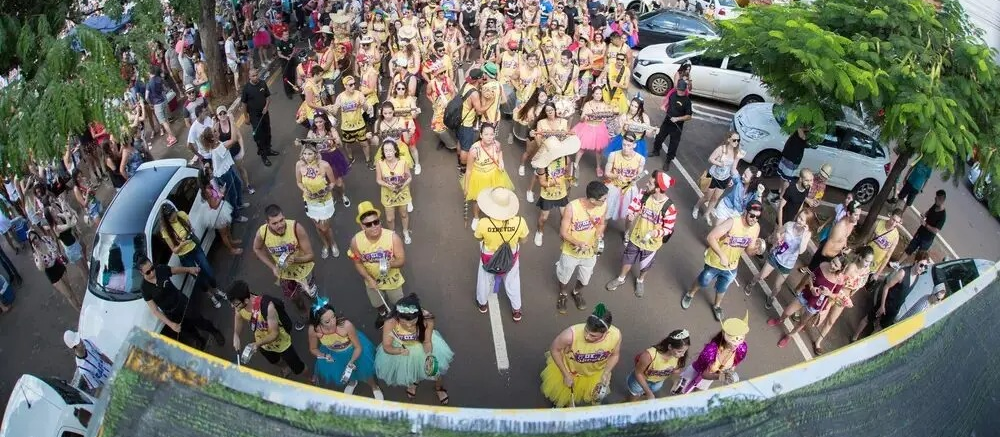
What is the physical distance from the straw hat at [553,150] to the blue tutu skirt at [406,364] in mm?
3210

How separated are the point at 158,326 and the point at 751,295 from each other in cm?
765

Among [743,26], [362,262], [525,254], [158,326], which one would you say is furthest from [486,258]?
[743,26]

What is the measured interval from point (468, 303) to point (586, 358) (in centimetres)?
279

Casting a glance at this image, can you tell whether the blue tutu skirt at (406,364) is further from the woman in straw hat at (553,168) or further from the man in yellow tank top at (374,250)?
the woman in straw hat at (553,168)

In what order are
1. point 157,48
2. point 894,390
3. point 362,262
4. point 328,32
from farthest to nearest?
point 328,32
point 157,48
point 362,262
point 894,390

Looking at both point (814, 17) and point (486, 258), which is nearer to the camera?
point (486, 258)

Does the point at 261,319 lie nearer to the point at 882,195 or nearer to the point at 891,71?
the point at 891,71

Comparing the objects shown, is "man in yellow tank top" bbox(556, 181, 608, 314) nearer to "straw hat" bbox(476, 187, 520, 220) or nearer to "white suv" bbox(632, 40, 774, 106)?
"straw hat" bbox(476, 187, 520, 220)

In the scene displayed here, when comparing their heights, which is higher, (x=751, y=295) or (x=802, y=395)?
(x=802, y=395)

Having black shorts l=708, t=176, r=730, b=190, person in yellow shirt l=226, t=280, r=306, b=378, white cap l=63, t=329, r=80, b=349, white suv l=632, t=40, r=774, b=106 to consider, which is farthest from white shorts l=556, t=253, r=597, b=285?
white suv l=632, t=40, r=774, b=106

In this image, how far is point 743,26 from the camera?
8.80 meters

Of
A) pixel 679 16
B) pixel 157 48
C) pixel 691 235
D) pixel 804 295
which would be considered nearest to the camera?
pixel 804 295

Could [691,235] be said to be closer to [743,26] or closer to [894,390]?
[743,26]

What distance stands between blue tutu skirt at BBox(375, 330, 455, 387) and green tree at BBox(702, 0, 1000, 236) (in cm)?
589
